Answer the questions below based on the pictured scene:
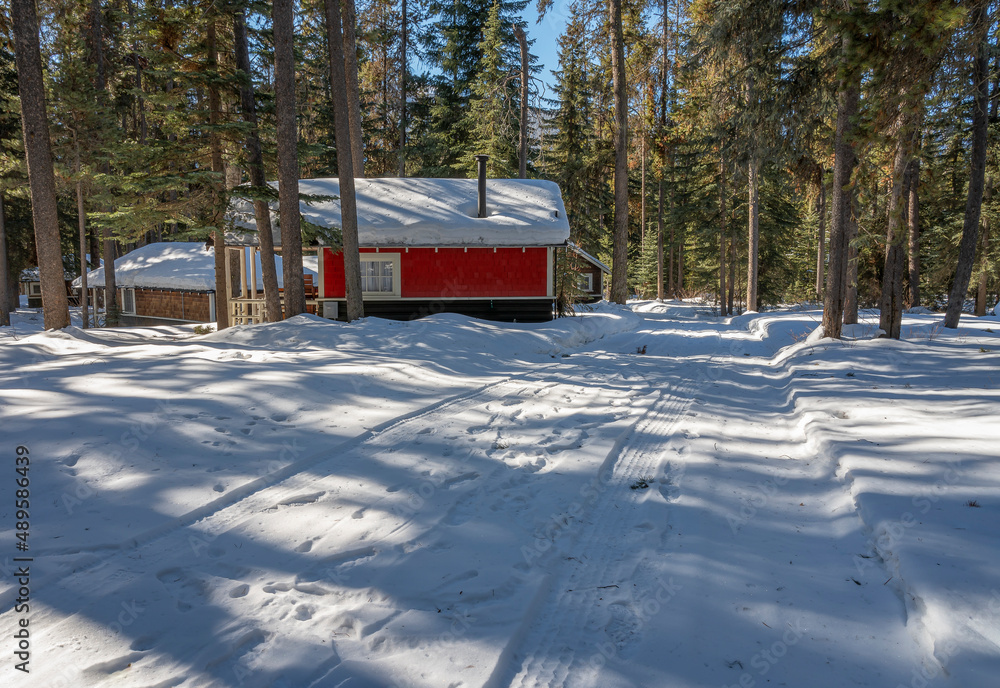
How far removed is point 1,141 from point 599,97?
28217mm

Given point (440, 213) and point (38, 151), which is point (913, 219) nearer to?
point (440, 213)

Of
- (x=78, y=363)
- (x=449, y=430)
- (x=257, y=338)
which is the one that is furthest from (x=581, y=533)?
(x=257, y=338)

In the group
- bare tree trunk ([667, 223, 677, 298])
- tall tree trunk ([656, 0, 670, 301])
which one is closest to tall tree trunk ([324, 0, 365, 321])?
tall tree trunk ([656, 0, 670, 301])

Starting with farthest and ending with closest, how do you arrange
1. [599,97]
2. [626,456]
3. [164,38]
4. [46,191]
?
1. [599,97]
2. [164,38]
3. [46,191]
4. [626,456]

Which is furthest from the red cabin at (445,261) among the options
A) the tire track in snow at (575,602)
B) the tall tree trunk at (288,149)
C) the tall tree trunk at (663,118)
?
the tall tree trunk at (663,118)

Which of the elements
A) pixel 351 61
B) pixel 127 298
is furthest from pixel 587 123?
pixel 127 298

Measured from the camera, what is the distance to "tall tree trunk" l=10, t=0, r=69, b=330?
11.2 metres

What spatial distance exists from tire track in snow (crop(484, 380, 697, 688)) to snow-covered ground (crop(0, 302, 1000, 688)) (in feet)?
0.05

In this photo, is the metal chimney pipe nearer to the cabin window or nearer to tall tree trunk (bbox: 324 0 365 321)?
the cabin window

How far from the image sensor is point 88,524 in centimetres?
354

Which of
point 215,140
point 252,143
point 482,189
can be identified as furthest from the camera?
point 482,189

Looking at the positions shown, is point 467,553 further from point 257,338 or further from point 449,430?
point 257,338

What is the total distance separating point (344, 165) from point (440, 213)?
6.16 m

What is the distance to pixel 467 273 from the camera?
61.6ft
